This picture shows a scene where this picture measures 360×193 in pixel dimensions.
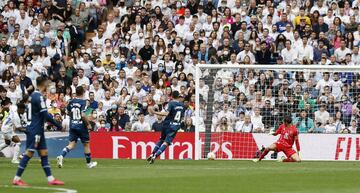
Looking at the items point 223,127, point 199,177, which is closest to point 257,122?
point 223,127

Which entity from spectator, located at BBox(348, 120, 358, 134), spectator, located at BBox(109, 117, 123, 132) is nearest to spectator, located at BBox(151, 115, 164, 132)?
spectator, located at BBox(109, 117, 123, 132)

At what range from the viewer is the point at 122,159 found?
3141 centimetres

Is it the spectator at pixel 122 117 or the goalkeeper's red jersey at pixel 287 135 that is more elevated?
the spectator at pixel 122 117

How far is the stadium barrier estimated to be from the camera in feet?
104

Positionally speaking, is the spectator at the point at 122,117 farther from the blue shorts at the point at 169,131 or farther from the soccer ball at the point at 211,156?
the blue shorts at the point at 169,131

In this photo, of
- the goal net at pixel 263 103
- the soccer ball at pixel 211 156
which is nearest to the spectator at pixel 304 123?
the goal net at pixel 263 103

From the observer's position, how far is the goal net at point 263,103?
32.2m

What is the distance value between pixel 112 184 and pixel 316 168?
747 centimetres

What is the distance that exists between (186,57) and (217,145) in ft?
17.2

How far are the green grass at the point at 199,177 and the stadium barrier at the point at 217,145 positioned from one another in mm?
2309

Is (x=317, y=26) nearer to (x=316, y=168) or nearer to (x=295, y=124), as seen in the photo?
(x=295, y=124)

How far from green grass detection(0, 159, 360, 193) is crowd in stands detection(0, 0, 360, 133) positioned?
3650 mm

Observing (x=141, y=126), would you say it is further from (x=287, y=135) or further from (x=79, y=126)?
(x=79, y=126)

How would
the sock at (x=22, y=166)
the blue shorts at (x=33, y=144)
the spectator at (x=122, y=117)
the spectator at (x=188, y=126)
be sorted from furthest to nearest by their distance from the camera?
the spectator at (x=122, y=117) < the spectator at (x=188, y=126) < the blue shorts at (x=33, y=144) < the sock at (x=22, y=166)
